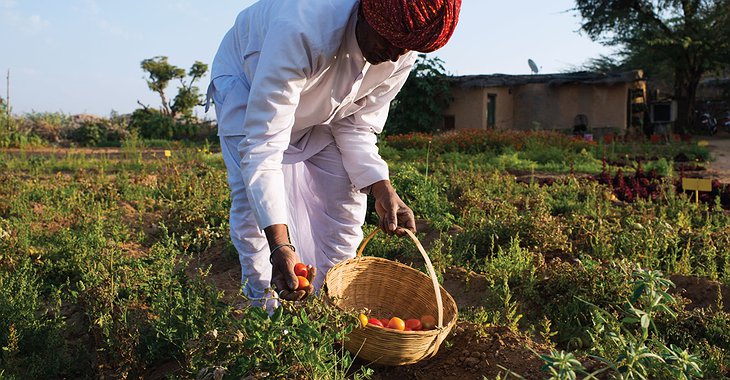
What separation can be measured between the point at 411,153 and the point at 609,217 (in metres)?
5.29

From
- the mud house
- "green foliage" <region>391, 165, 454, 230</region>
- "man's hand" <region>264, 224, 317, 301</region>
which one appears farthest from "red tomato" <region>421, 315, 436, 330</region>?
the mud house

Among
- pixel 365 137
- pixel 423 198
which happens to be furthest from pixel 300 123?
pixel 423 198

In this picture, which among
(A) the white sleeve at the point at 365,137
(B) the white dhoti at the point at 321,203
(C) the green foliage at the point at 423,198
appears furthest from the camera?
(C) the green foliage at the point at 423,198

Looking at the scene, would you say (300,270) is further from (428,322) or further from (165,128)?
(165,128)

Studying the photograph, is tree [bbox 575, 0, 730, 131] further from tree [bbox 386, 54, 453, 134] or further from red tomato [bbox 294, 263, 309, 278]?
red tomato [bbox 294, 263, 309, 278]

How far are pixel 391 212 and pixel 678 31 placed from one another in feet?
62.6

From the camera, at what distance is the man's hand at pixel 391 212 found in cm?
257

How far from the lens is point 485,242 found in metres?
3.99

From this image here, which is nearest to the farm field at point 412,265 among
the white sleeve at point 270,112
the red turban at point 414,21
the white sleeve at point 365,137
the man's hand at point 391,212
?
the white sleeve at point 270,112

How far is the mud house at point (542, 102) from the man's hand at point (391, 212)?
1452 centimetres

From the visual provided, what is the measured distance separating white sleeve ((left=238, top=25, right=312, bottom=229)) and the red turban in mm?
267

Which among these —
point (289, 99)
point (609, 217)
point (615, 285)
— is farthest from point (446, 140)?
point (289, 99)

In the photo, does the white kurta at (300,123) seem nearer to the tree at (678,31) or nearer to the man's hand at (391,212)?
the man's hand at (391,212)

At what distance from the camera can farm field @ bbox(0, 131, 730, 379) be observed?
6.38 feet
